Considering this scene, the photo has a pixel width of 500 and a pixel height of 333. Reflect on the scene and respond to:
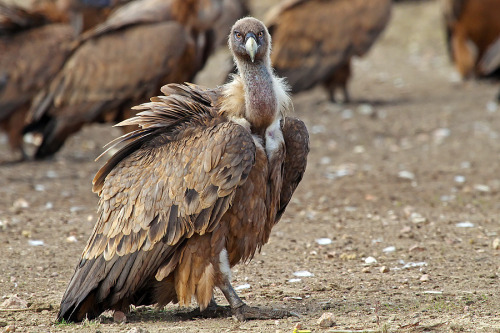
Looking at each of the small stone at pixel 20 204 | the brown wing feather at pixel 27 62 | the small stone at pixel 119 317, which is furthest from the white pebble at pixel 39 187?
the small stone at pixel 119 317

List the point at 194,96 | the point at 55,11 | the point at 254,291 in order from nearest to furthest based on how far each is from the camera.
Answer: the point at 194,96 < the point at 254,291 < the point at 55,11

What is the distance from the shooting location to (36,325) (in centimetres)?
470

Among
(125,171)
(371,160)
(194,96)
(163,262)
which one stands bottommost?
(371,160)

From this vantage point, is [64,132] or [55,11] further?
[55,11]

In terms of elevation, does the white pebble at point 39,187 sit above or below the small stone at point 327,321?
below

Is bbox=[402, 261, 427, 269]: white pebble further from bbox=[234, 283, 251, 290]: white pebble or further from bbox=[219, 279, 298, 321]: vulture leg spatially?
bbox=[219, 279, 298, 321]: vulture leg

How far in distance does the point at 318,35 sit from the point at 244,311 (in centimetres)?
840

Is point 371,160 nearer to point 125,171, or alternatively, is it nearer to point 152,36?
point 152,36

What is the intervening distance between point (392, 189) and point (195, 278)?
4155mm

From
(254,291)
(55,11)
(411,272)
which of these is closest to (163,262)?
(254,291)

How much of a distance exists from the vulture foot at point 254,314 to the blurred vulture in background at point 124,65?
5066mm

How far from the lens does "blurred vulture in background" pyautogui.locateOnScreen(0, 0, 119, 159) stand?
9969 mm

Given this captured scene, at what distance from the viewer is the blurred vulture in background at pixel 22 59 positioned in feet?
32.7

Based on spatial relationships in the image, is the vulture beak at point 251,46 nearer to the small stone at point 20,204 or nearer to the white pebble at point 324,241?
the white pebble at point 324,241
